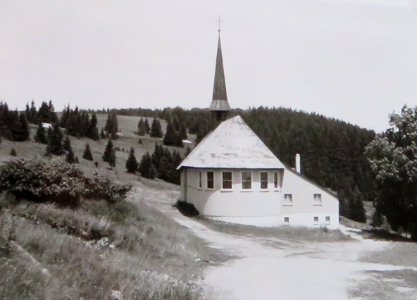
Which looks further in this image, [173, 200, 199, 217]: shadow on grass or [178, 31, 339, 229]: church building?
[173, 200, 199, 217]: shadow on grass

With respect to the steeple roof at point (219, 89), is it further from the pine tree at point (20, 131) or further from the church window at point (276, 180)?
the pine tree at point (20, 131)

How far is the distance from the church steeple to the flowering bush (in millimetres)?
26514

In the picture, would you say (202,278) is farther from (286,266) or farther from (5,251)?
(5,251)

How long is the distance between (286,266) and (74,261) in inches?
424

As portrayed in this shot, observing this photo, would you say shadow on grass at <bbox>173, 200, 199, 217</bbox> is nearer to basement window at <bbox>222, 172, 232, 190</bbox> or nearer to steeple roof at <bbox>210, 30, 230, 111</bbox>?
basement window at <bbox>222, 172, 232, 190</bbox>

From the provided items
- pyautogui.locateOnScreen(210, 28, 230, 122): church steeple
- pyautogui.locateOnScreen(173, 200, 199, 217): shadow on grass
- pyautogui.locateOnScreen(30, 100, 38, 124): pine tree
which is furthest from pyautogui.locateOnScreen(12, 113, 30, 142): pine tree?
pyautogui.locateOnScreen(173, 200, 199, 217): shadow on grass

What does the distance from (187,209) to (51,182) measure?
2292 cm

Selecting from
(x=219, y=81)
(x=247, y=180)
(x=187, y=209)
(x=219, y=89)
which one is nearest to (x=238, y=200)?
(x=247, y=180)

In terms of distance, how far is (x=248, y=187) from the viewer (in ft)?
115

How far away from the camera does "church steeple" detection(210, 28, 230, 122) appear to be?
44.7 meters

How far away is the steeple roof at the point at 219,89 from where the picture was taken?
147 ft

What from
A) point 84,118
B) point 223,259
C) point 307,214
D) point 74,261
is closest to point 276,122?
point 84,118

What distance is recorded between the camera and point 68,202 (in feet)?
53.8

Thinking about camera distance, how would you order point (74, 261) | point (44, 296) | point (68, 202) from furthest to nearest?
point (68, 202) → point (74, 261) → point (44, 296)
